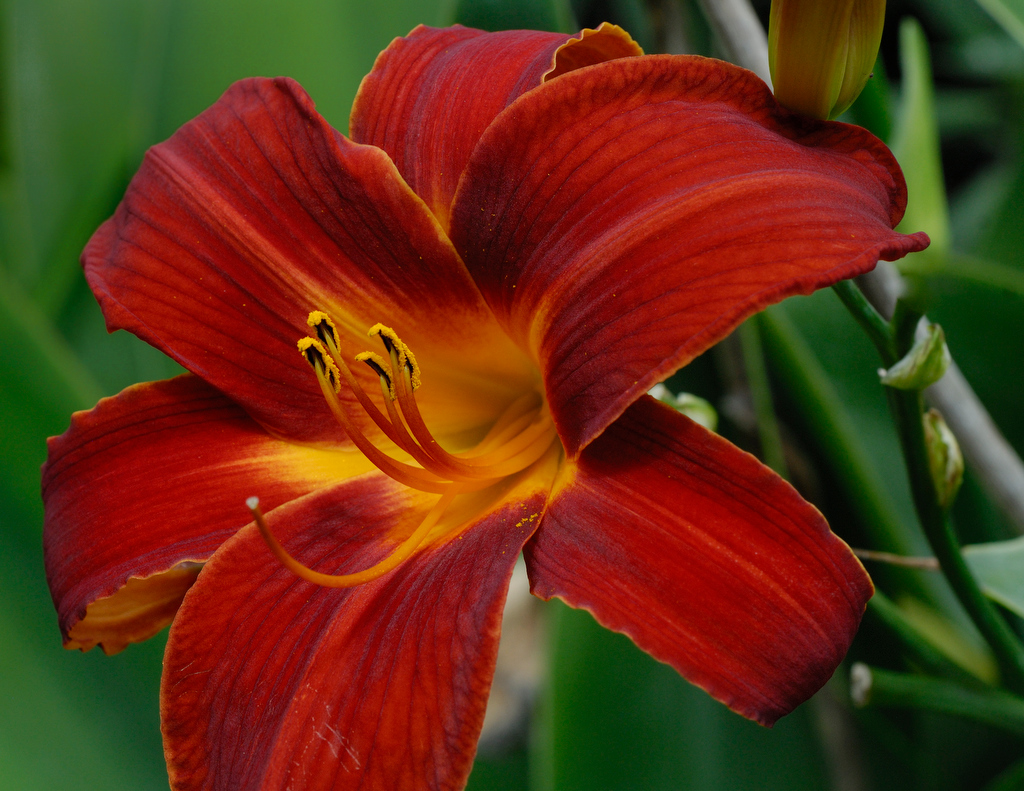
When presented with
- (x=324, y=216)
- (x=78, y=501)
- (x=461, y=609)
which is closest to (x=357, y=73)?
(x=324, y=216)

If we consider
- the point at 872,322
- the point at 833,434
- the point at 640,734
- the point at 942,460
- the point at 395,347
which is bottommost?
the point at 640,734

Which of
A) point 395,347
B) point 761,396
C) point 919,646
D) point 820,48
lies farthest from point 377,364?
point 919,646

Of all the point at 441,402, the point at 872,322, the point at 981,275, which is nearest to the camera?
the point at 872,322

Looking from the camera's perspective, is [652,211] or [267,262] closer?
[652,211]

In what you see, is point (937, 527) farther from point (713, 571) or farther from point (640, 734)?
point (640, 734)

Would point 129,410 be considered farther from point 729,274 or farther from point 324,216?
A: point 729,274

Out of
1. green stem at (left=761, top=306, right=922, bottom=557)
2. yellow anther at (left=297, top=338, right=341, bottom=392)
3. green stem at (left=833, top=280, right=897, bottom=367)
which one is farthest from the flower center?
green stem at (left=761, top=306, right=922, bottom=557)

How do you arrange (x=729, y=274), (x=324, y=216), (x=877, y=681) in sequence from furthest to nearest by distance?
(x=877, y=681)
(x=324, y=216)
(x=729, y=274)

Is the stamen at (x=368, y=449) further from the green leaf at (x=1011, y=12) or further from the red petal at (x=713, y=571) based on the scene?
the green leaf at (x=1011, y=12)
